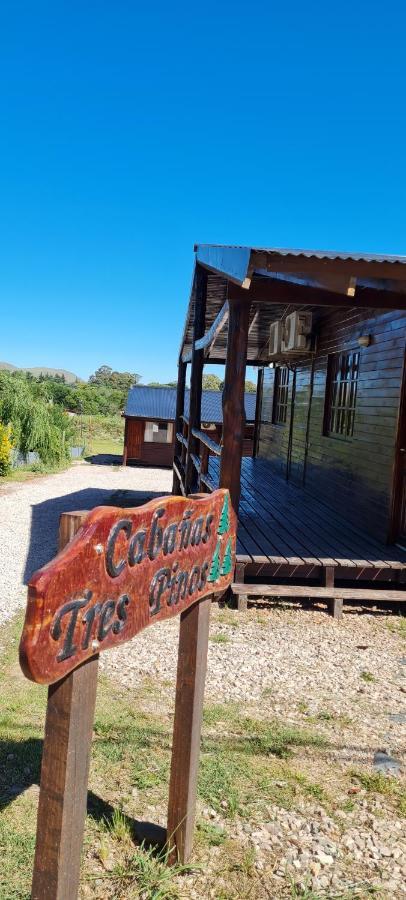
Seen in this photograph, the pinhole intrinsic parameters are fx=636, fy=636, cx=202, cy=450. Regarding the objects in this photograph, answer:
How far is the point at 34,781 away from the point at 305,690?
1.91m

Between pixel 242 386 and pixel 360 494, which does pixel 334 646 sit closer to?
pixel 242 386

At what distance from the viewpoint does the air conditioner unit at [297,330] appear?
9.11 metres

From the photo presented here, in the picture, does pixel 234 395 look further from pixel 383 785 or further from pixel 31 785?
pixel 31 785

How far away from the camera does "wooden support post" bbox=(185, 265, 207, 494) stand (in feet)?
28.1

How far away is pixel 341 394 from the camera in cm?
936

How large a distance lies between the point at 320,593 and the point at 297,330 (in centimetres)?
443

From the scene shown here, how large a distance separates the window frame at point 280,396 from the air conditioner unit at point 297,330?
3.08 metres

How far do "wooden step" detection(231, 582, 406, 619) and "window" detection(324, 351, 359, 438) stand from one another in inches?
122

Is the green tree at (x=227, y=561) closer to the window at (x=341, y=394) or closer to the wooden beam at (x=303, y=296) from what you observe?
the wooden beam at (x=303, y=296)

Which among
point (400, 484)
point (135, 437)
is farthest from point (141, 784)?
point (135, 437)

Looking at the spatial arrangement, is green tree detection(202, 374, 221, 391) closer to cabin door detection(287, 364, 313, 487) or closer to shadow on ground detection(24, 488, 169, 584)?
shadow on ground detection(24, 488, 169, 584)

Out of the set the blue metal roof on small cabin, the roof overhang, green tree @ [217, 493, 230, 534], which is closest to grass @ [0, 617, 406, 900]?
green tree @ [217, 493, 230, 534]

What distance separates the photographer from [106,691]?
13.6 feet

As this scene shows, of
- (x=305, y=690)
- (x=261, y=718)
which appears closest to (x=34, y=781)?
(x=261, y=718)
